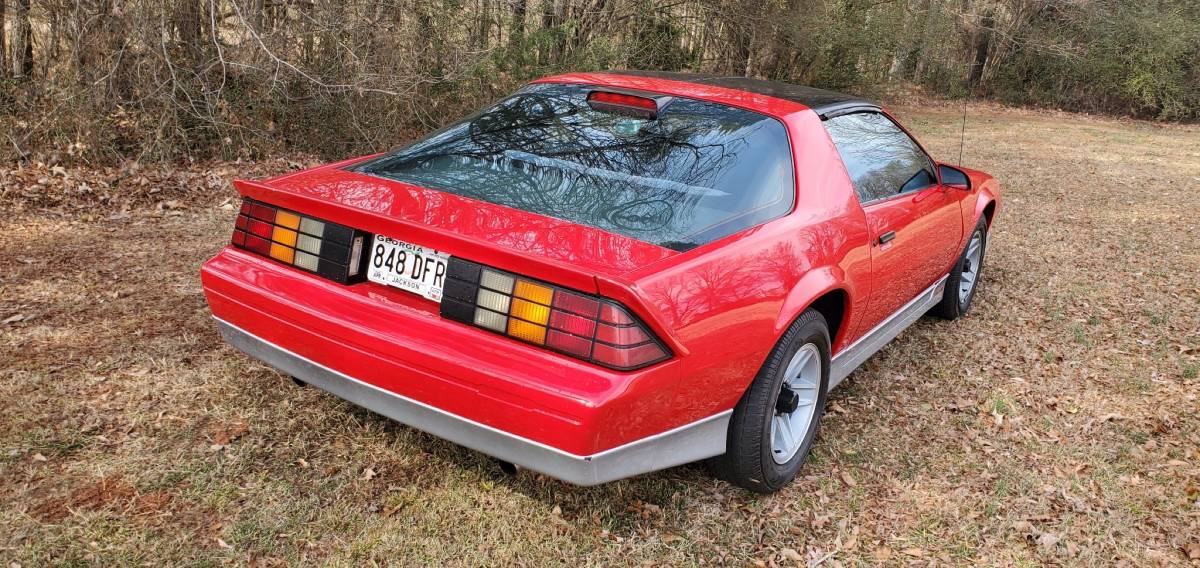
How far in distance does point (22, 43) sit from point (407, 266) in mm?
6148

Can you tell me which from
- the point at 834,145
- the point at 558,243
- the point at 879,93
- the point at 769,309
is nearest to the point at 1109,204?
the point at 834,145

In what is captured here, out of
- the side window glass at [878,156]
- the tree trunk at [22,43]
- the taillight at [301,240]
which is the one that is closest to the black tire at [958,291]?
the side window glass at [878,156]

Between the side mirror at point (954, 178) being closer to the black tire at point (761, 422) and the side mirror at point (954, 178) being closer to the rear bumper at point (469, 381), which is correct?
the black tire at point (761, 422)

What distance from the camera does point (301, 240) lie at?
268 cm

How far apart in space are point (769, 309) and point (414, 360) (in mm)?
1071

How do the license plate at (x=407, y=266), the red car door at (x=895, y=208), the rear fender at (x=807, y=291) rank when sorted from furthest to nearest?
the red car door at (x=895, y=208) → the rear fender at (x=807, y=291) → the license plate at (x=407, y=266)

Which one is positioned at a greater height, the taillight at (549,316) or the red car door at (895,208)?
the red car door at (895,208)

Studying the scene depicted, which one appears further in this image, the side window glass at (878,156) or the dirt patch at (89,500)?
the side window glass at (878,156)

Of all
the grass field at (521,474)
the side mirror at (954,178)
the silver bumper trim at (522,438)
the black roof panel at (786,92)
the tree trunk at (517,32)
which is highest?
the tree trunk at (517,32)

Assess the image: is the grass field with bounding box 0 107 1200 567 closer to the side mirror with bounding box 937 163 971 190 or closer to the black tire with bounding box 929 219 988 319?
the black tire with bounding box 929 219 988 319

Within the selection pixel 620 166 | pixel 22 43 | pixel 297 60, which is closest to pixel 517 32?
pixel 297 60

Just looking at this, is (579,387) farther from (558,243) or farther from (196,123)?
(196,123)

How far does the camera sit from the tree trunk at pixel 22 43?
676 cm

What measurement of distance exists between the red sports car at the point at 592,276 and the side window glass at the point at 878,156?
1.0 inches
